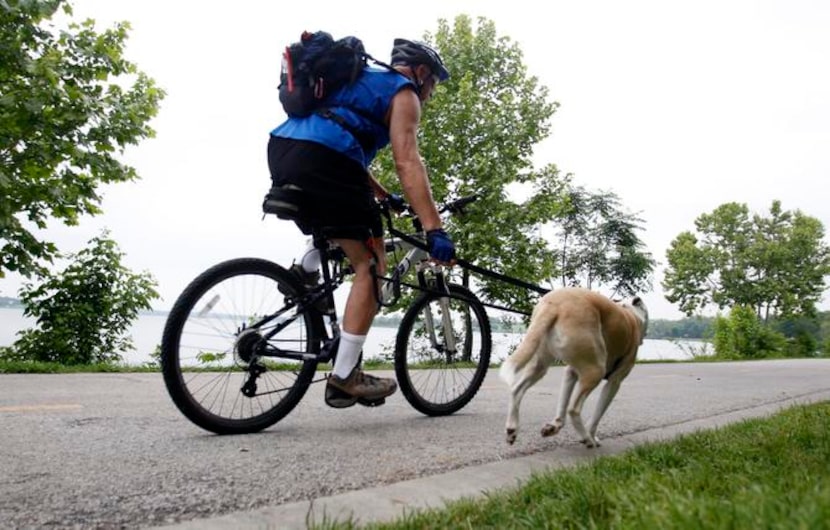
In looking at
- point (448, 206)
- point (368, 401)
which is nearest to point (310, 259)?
point (368, 401)

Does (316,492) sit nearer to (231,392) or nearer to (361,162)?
(231,392)

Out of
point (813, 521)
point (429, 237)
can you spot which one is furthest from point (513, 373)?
point (813, 521)

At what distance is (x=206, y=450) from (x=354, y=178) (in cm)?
161

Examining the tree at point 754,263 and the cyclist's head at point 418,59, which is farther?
the tree at point 754,263

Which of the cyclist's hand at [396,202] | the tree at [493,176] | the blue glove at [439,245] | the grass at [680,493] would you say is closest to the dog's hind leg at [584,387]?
the grass at [680,493]

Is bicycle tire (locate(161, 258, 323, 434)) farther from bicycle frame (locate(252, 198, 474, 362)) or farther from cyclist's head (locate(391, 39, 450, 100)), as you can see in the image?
cyclist's head (locate(391, 39, 450, 100))

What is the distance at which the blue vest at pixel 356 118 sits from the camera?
3.24 meters

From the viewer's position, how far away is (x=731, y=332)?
28.2 m

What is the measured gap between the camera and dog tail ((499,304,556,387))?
3.09 m

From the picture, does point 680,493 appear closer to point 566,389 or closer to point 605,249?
point 566,389

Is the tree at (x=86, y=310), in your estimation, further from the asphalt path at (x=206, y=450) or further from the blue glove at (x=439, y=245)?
the blue glove at (x=439, y=245)

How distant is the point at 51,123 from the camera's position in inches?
358

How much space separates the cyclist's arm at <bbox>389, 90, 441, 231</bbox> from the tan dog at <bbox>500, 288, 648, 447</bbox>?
0.85 metres

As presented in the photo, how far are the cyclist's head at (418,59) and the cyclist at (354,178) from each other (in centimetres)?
17
